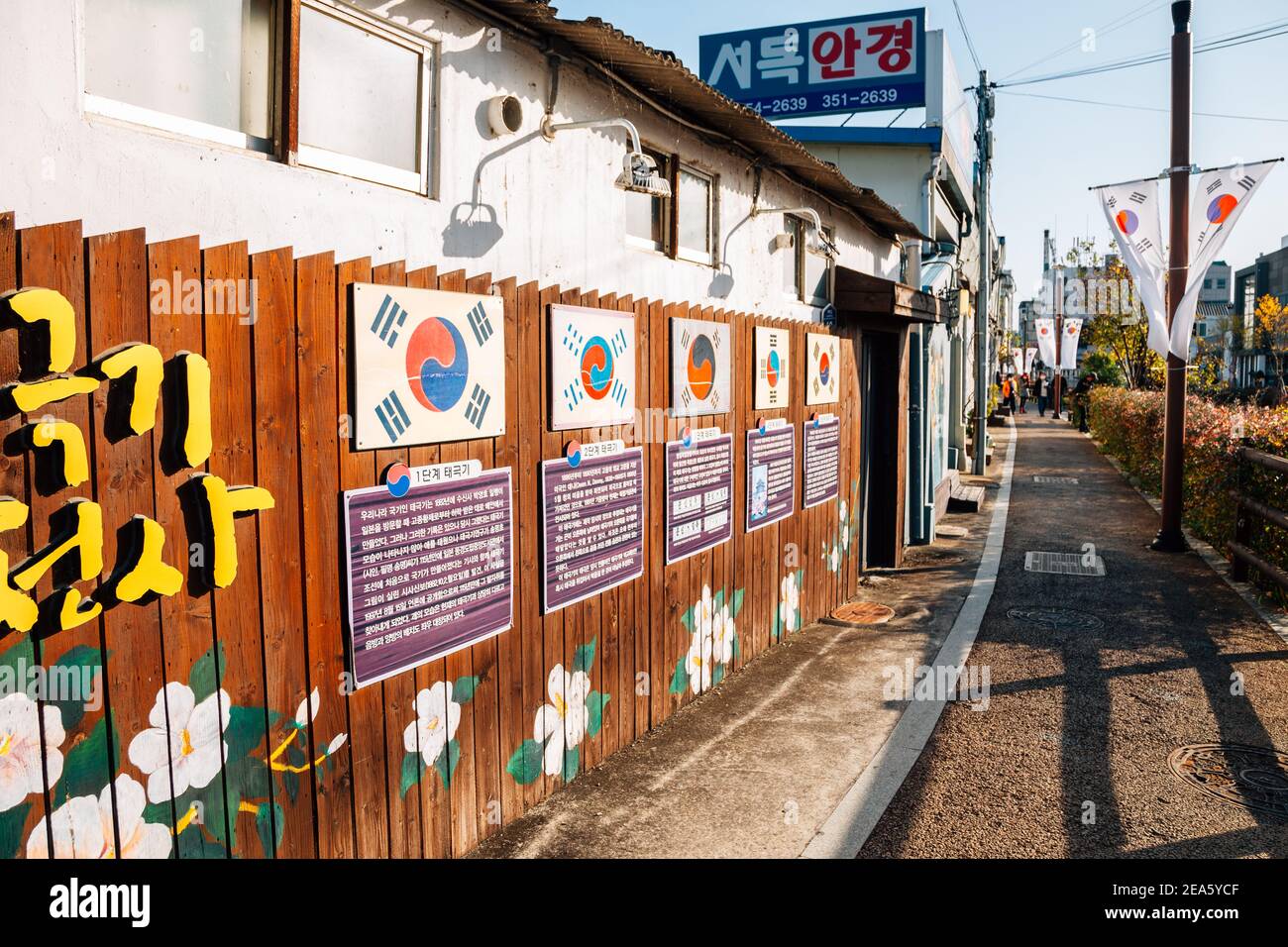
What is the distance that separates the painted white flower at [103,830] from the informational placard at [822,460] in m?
6.73

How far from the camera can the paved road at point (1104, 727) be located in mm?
4918

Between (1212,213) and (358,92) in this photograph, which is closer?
(358,92)

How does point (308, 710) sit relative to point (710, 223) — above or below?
below

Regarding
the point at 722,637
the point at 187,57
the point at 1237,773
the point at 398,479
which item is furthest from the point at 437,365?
the point at 1237,773

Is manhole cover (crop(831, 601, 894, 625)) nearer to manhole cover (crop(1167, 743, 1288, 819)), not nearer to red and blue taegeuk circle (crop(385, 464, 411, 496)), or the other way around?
manhole cover (crop(1167, 743, 1288, 819))

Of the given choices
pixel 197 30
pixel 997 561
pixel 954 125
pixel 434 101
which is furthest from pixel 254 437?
pixel 954 125

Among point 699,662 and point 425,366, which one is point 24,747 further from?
point 699,662

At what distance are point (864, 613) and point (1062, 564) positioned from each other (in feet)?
11.1

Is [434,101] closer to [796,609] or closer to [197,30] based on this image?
[197,30]

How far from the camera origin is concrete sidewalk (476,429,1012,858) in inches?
192

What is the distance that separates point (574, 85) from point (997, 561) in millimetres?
8563

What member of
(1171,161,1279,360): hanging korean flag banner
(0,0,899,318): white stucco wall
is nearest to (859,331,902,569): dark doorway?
(1171,161,1279,360): hanging korean flag banner

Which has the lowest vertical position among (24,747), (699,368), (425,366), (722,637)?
(722,637)

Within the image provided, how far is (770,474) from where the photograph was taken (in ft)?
26.9
